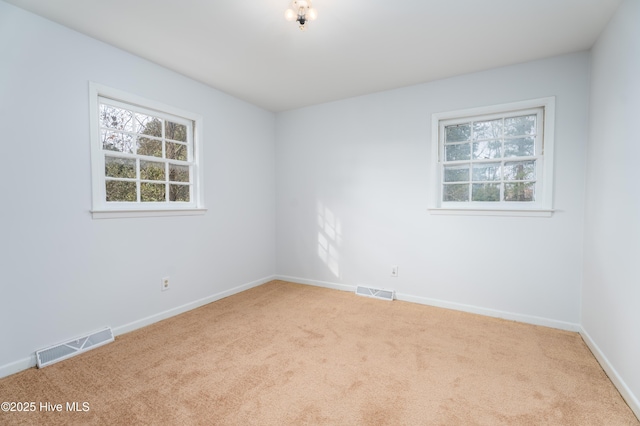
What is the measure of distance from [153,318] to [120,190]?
133cm

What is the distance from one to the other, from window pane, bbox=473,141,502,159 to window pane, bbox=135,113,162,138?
3.50 meters

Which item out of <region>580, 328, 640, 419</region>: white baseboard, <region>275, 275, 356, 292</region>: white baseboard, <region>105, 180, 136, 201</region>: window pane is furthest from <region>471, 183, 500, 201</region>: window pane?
<region>105, 180, 136, 201</region>: window pane

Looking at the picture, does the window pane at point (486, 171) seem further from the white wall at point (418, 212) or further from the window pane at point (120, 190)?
the window pane at point (120, 190)

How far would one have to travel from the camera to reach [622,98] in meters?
2.02

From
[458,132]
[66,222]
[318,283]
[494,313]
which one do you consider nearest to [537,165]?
[458,132]

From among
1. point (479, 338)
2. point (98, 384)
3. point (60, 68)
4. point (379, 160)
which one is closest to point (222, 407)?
point (98, 384)

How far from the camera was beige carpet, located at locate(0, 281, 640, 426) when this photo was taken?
1687 millimetres

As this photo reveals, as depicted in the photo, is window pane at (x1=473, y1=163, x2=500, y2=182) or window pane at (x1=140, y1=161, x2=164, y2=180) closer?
window pane at (x1=140, y1=161, x2=164, y2=180)

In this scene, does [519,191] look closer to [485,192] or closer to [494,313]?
[485,192]

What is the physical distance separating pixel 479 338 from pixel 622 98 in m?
2.14

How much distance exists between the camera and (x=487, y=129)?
3.25 m

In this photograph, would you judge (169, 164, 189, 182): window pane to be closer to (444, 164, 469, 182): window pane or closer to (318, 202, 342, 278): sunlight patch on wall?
(318, 202, 342, 278): sunlight patch on wall

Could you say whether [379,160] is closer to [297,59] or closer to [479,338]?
[297,59]

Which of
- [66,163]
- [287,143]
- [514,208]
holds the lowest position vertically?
[514,208]
